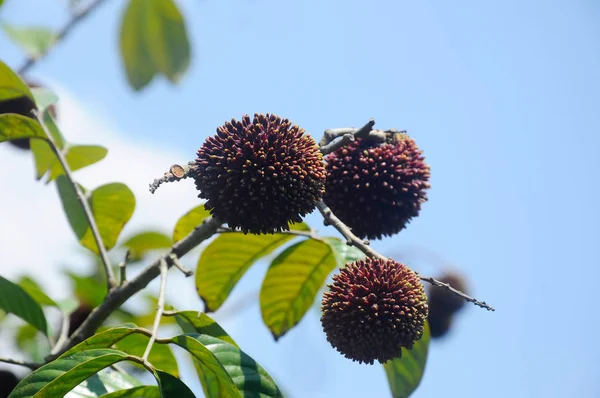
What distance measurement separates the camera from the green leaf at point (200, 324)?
6.61 ft

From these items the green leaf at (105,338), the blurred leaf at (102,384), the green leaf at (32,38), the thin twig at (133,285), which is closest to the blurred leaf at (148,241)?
the green leaf at (32,38)

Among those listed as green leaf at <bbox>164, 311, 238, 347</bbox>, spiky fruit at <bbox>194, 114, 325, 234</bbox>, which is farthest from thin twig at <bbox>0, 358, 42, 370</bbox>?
spiky fruit at <bbox>194, 114, 325, 234</bbox>

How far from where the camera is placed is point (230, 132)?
2088 mm

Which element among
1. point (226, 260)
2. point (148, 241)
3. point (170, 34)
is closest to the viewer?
point (226, 260)

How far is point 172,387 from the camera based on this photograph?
1.66m

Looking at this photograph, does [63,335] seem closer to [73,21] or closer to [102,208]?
[102,208]

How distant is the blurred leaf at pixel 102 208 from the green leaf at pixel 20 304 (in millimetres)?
380

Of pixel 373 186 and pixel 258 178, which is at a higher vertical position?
pixel 258 178

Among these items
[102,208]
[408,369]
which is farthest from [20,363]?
[408,369]

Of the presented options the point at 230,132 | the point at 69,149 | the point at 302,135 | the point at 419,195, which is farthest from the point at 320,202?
the point at 69,149

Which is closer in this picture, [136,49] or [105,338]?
[105,338]

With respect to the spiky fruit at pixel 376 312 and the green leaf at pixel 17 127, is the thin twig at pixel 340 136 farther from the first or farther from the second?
the green leaf at pixel 17 127

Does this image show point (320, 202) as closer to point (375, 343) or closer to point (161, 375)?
point (375, 343)

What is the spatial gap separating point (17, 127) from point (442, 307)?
14.7ft
